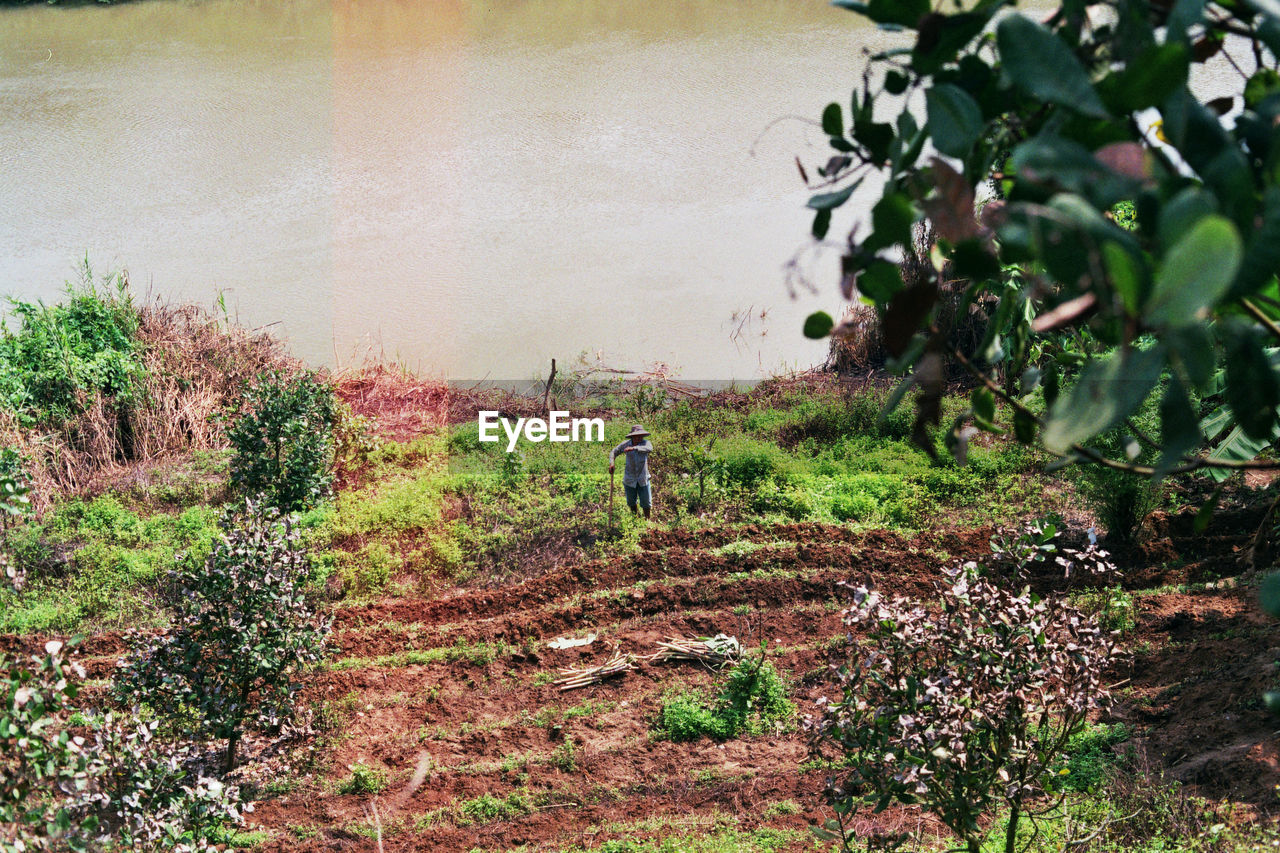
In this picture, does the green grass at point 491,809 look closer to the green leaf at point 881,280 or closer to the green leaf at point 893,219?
the green leaf at point 881,280

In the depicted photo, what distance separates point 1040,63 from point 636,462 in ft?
20.5

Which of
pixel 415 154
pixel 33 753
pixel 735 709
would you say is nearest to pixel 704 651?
pixel 735 709

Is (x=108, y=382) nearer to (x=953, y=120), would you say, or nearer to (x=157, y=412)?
(x=157, y=412)

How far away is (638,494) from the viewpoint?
750 centimetres

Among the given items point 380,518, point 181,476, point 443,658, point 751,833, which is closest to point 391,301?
Answer: point 181,476

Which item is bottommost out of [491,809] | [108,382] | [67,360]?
[491,809]

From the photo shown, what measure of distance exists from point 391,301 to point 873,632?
8.60 m

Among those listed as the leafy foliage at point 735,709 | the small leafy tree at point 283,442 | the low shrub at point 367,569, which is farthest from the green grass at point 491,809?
the small leafy tree at point 283,442

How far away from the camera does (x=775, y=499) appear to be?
7.64m

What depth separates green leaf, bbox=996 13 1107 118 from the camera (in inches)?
43.6

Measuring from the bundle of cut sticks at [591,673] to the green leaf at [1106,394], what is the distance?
16.5 ft

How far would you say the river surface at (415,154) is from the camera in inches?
447

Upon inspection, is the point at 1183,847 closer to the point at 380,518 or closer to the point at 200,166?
the point at 380,518

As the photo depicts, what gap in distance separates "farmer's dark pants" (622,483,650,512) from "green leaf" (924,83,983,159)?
20.3 ft
